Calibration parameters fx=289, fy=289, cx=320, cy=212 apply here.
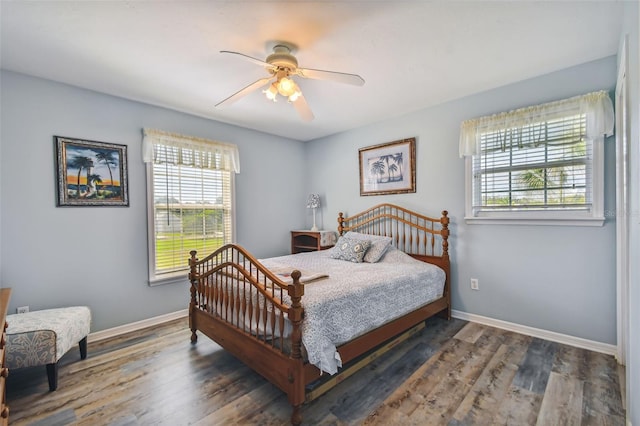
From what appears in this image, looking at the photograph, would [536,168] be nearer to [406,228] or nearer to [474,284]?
[474,284]

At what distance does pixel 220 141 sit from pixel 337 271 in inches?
94.1

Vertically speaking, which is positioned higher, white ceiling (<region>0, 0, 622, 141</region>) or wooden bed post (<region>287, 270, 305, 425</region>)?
white ceiling (<region>0, 0, 622, 141</region>)

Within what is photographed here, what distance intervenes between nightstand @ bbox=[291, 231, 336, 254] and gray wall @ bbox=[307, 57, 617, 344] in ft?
3.07

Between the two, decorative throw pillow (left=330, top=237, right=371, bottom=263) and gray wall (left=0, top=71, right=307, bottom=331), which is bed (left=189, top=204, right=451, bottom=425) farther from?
gray wall (left=0, top=71, right=307, bottom=331)

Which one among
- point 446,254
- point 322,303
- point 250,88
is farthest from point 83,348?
point 446,254

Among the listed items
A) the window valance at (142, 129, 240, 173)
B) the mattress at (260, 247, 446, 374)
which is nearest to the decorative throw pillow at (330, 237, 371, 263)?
the mattress at (260, 247, 446, 374)

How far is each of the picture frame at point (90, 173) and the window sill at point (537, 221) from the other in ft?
12.4

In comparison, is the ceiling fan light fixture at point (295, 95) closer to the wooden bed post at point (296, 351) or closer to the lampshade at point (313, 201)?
the wooden bed post at point (296, 351)

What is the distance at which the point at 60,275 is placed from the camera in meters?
2.71

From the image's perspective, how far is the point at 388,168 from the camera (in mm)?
3893

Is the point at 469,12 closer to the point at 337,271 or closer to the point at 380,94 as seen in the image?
the point at 380,94

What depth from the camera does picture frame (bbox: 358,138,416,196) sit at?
3.68 meters

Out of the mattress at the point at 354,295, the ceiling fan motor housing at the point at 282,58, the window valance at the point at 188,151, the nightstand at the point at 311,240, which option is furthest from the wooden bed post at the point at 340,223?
the ceiling fan motor housing at the point at 282,58

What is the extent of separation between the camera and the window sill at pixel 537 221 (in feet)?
8.14
